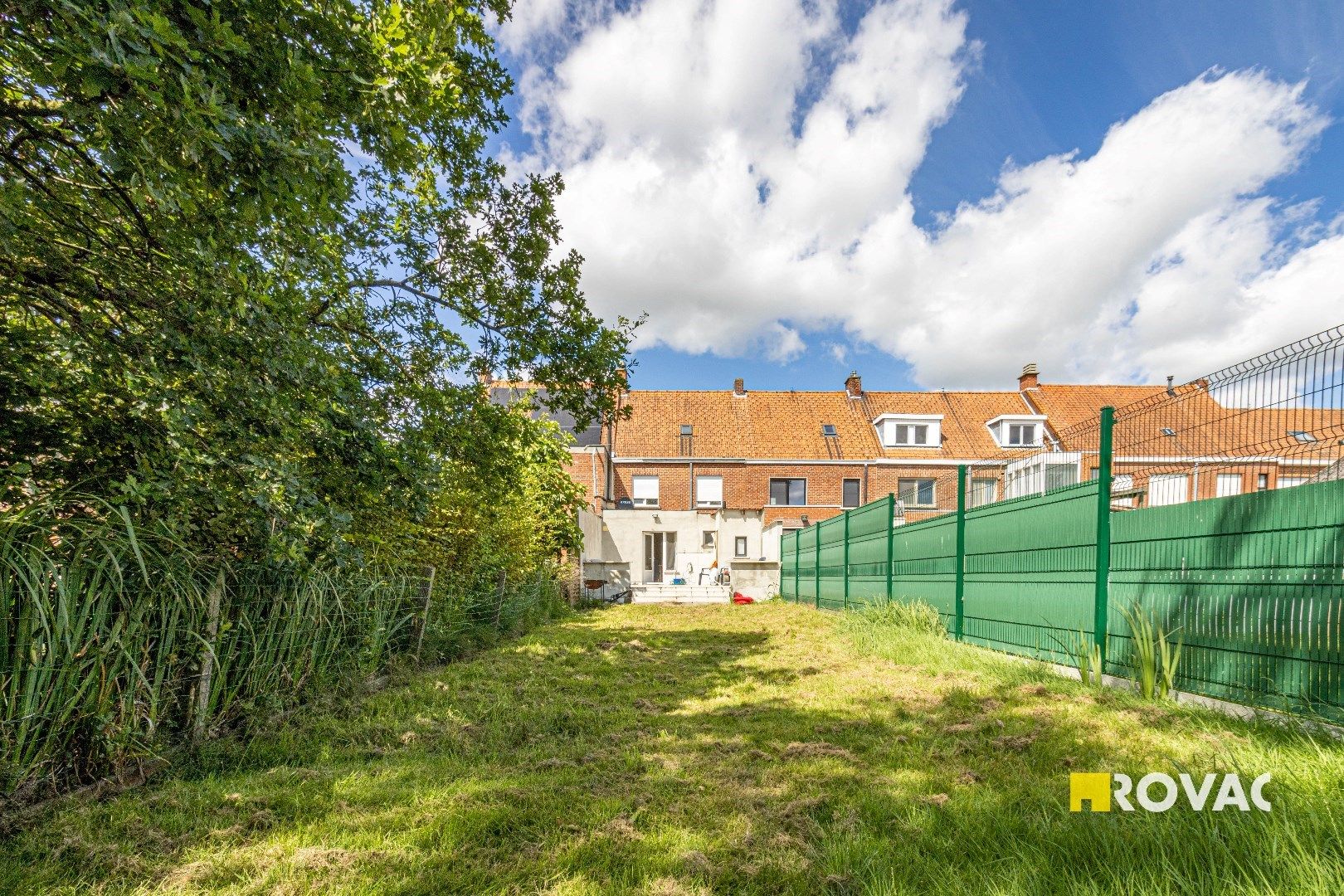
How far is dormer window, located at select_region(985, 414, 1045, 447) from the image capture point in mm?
27328

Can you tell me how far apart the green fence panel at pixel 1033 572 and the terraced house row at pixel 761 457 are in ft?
40.6

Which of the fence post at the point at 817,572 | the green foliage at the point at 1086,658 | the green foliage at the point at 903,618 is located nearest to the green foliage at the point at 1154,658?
the green foliage at the point at 1086,658

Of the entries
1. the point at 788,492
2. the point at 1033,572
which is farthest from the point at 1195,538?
the point at 788,492

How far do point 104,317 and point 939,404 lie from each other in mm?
30950

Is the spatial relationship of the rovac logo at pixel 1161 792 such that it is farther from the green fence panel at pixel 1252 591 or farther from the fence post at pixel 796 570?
the fence post at pixel 796 570

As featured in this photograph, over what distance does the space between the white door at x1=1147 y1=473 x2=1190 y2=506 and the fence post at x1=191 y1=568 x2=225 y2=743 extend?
6317mm

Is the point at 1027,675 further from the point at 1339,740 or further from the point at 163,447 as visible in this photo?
the point at 163,447

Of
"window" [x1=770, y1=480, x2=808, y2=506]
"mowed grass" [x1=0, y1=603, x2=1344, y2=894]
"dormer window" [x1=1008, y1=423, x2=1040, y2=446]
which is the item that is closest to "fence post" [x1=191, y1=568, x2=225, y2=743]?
"mowed grass" [x1=0, y1=603, x2=1344, y2=894]

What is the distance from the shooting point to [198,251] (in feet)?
10.7

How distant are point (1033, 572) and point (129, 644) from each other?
6.79 m

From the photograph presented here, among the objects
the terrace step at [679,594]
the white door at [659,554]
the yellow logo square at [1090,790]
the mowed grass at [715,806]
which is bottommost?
the terrace step at [679,594]

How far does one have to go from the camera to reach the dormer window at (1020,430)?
2733 cm

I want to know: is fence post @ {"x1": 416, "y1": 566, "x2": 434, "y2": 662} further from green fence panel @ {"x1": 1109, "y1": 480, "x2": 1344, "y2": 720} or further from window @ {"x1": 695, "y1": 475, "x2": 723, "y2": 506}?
window @ {"x1": 695, "y1": 475, "x2": 723, "y2": 506}

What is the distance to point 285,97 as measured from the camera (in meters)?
3.34
